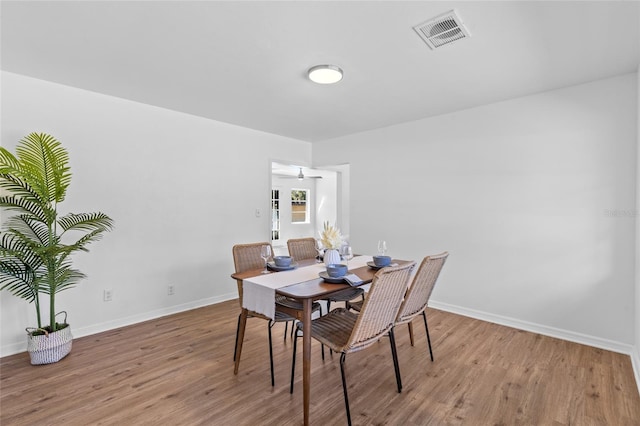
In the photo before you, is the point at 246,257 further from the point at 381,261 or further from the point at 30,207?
the point at 30,207

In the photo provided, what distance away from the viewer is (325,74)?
2.58 meters

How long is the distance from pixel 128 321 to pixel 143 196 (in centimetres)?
139

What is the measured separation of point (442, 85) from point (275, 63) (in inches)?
63.2

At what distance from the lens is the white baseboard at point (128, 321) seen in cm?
273

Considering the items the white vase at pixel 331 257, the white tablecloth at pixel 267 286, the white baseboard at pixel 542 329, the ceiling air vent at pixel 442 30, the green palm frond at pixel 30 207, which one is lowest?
the white baseboard at pixel 542 329

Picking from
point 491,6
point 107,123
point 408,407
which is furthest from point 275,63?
point 408,407

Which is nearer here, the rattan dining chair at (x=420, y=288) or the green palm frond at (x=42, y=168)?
the rattan dining chair at (x=420, y=288)

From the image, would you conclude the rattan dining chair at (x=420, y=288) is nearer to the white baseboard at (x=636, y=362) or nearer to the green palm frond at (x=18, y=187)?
the white baseboard at (x=636, y=362)

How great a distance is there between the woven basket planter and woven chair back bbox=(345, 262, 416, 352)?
8.12 feet

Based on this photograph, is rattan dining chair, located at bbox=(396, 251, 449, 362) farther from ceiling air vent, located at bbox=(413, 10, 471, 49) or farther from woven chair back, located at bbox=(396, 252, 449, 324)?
ceiling air vent, located at bbox=(413, 10, 471, 49)

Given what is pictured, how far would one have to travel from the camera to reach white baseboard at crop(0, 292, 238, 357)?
273 centimetres

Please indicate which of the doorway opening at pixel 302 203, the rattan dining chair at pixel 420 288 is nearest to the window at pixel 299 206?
the doorway opening at pixel 302 203

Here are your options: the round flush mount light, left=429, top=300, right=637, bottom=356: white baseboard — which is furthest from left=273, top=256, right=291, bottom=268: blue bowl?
left=429, top=300, right=637, bottom=356: white baseboard

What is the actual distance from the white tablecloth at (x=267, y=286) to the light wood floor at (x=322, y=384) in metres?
0.60
